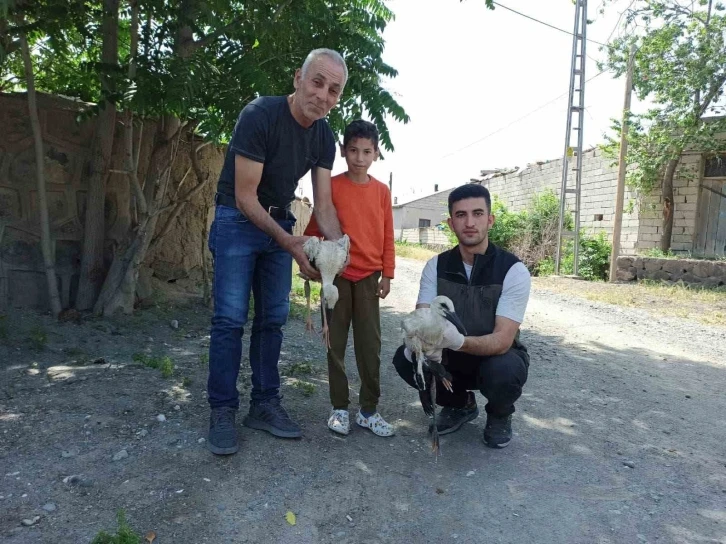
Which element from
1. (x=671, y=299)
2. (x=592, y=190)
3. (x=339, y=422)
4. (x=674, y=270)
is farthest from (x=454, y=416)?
(x=592, y=190)

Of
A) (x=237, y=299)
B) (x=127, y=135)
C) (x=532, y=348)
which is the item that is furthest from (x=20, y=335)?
(x=532, y=348)

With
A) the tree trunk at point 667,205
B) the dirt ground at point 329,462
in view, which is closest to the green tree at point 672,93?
the tree trunk at point 667,205

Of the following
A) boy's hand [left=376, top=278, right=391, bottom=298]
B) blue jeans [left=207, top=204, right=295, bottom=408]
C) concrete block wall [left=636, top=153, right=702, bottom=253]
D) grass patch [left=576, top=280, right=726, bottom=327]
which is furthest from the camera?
concrete block wall [left=636, top=153, right=702, bottom=253]

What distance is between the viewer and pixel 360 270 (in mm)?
3008

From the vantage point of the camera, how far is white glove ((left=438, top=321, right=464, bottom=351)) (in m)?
2.50

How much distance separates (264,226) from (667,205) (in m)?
12.3

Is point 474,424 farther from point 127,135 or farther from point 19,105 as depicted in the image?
point 19,105

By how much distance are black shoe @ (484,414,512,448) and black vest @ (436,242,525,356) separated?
42cm

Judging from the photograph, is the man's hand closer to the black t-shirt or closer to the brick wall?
the black t-shirt

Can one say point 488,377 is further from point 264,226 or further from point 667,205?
point 667,205

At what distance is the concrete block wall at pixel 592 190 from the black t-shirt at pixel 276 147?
12.0 meters

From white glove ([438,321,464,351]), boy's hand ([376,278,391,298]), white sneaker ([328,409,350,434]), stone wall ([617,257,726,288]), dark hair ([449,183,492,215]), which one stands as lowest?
white sneaker ([328,409,350,434])

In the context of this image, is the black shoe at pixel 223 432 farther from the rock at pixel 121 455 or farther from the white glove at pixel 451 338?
the white glove at pixel 451 338

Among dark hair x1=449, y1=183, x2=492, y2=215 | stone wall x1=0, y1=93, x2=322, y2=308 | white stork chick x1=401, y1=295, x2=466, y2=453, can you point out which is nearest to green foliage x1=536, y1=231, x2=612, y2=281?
stone wall x1=0, y1=93, x2=322, y2=308
